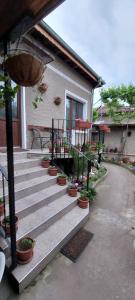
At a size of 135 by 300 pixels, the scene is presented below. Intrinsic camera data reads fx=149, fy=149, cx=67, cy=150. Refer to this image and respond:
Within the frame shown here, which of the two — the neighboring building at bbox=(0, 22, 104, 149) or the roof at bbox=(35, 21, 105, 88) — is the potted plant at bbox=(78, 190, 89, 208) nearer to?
the neighboring building at bbox=(0, 22, 104, 149)

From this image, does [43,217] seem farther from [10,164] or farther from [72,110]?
[72,110]

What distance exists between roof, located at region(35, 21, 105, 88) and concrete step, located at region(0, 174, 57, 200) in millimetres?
3632

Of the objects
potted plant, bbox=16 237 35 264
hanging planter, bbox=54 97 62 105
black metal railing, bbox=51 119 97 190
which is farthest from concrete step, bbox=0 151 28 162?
hanging planter, bbox=54 97 62 105

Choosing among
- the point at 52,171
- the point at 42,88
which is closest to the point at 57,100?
the point at 42,88

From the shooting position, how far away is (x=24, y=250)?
5.48 feet

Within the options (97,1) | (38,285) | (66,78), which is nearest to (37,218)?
(38,285)

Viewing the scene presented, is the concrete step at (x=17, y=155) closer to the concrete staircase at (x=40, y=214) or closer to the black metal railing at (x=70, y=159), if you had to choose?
the concrete staircase at (x=40, y=214)

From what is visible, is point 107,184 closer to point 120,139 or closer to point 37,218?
point 37,218

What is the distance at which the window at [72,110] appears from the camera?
6016 millimetres

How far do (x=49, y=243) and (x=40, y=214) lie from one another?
1.47 feet

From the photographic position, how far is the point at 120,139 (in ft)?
35.7

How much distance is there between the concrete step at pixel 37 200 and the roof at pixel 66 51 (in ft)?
12.7

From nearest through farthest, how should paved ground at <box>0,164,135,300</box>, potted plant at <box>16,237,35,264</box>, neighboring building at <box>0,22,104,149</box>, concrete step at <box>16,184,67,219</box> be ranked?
paved ground at <box>0,164,135,300</box> → potted plant at <box>16,237,35,264</box> → concrete step at <box>16,184,67,219</box> → neighboring building at <box>0,22,104,149</box>

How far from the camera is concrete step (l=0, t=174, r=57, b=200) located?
2418 millimetres
